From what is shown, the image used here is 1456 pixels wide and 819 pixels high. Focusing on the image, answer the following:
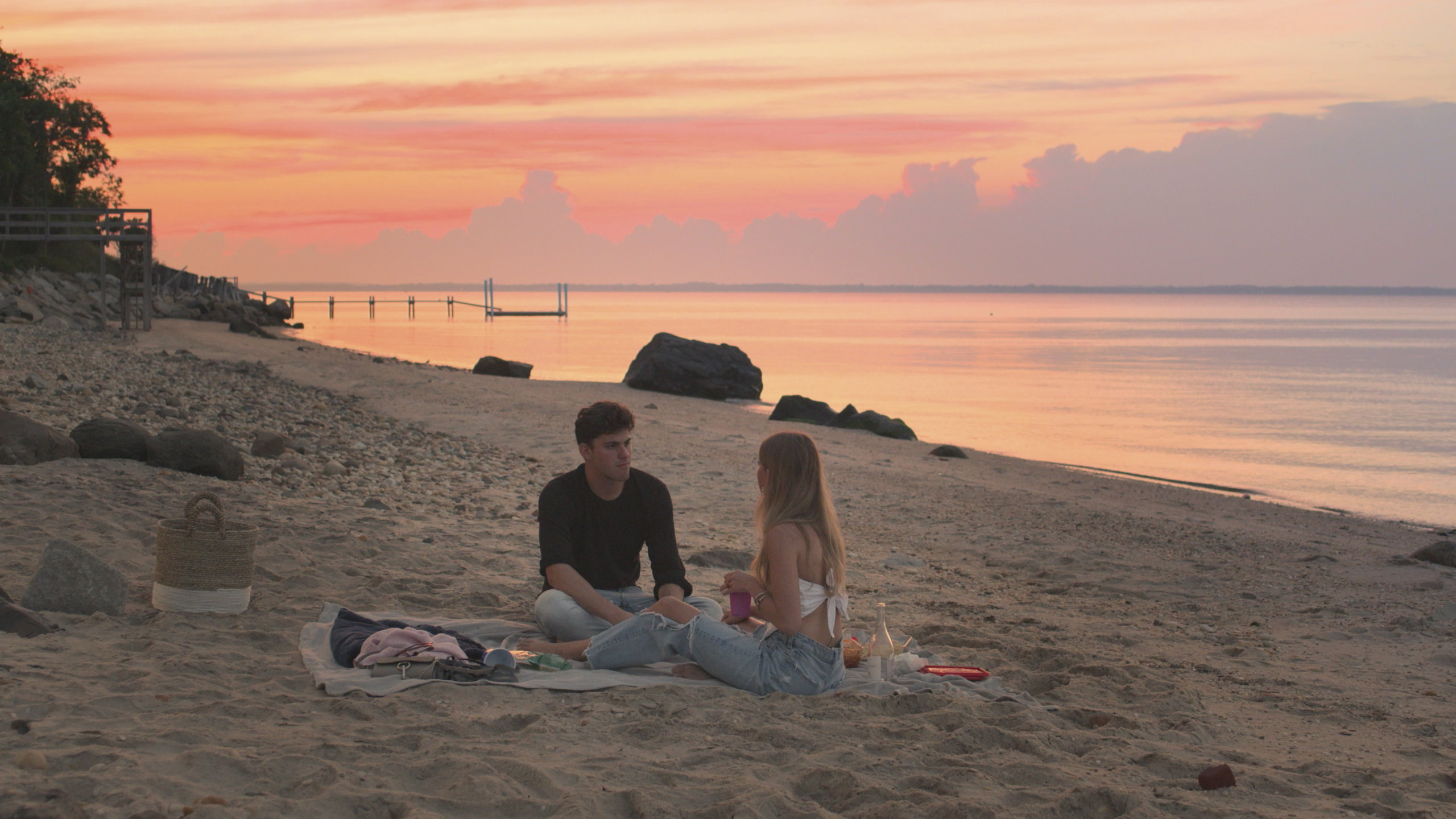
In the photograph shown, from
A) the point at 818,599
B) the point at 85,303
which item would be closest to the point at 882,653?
the point at 818,599

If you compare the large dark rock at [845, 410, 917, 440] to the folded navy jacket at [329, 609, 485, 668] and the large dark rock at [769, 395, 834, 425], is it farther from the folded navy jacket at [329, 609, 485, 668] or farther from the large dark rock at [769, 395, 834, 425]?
the folded navy jacket at [329, 609, 485, 668]

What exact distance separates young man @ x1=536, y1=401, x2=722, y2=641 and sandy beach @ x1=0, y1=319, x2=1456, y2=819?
755 mm

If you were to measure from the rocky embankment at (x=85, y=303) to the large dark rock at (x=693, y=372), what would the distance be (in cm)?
1457

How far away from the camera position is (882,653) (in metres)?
5.45

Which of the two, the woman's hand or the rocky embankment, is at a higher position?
the rocky embankment

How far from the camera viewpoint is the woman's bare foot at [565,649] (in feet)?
17.8

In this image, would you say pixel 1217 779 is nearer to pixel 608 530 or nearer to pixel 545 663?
pixel 545 663

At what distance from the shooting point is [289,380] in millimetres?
20891

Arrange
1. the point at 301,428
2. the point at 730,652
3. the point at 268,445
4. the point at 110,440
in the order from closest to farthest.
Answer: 1. the point at 730,652
2. the point at 110,440
3. the point at 268,445
4. the point at 301,428

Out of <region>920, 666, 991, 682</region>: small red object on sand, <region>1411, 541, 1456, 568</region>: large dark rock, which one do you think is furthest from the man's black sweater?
<region>1411, 541, 1456, 568</region>: large dark rock

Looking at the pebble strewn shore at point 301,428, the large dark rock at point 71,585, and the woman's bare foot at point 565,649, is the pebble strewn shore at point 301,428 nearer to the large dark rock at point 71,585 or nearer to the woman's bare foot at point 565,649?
the large dark rock at point 71,585

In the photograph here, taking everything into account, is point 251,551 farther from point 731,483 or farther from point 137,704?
point 731,483

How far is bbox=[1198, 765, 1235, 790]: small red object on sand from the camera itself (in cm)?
412

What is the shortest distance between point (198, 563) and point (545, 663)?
6.27 feet
